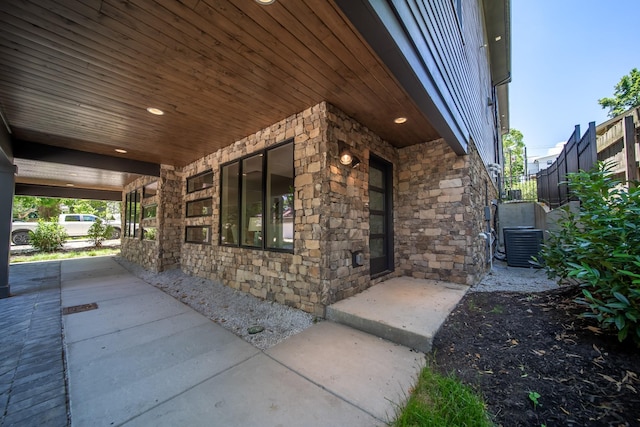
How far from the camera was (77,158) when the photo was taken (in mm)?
5078

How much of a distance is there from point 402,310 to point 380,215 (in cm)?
203

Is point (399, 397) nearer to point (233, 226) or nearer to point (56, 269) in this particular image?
point (233, 226)

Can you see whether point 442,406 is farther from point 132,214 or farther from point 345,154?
point 132,214

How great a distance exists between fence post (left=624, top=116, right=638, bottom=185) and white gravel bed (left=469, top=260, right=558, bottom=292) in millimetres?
1840

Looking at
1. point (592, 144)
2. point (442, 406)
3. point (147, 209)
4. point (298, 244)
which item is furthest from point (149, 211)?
point (592, 144)

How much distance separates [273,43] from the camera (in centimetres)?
220

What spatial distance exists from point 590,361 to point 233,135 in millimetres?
5054

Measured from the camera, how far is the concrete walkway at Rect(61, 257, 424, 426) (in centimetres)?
160

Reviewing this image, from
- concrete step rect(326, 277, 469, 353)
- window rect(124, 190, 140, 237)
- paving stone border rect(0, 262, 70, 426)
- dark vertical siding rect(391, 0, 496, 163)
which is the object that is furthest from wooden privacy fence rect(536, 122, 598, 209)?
window rect(124, 190, 140, 237)

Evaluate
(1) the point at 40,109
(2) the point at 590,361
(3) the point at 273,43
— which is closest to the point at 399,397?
(2) the point at 590,361

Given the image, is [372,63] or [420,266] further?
[420,266]

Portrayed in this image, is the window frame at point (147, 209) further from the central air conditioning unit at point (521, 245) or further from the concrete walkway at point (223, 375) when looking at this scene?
the central air conditioning unit at point (521, 245)

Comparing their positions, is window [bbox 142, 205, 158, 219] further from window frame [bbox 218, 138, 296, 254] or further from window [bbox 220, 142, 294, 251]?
window [bbox 220, 142, 294, 251]

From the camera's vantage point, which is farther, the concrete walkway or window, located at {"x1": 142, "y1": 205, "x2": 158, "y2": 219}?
window, located at {"x1": 142, "y1": 205, "x2": 158, "y2": 219}
